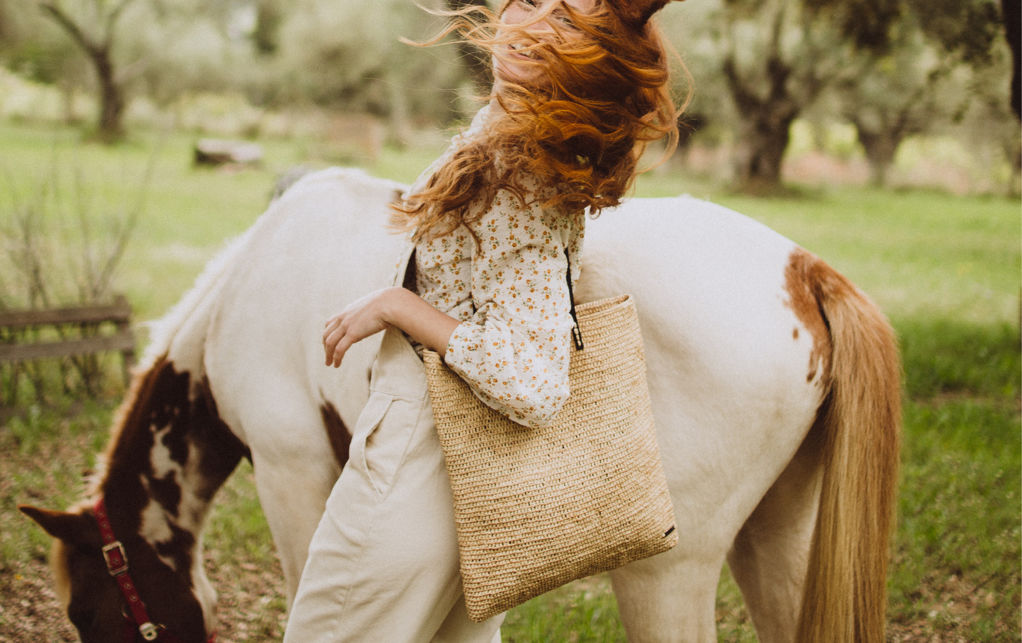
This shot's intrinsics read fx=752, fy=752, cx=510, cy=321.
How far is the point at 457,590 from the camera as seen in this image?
154cm

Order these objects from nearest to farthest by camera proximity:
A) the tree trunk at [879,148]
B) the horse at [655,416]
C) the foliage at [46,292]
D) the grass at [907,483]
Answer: the horse at [655,416]
the grass at [907,483]
the foliage at [46,292]
the tree trunk at [879,148]

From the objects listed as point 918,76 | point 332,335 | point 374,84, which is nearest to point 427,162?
point 374,84

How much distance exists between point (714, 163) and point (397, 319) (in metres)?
26.5

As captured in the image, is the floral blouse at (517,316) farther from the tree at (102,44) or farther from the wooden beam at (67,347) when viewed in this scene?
the tree at (102,44)

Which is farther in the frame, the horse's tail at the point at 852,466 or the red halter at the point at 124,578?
the red halter at the point at 124,578

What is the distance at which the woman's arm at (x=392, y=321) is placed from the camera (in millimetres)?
1418

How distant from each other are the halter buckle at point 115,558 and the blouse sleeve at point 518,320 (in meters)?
1.45

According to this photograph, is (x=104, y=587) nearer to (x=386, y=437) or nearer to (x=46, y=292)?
(x=386, y=437)

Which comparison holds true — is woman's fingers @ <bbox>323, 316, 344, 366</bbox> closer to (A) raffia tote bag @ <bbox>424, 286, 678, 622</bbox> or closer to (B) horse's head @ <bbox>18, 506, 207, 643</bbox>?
(A) raffia tote bag @ <bbox>424, 286, 678, 622</bbox>

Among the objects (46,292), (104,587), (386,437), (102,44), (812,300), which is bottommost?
(104,587)

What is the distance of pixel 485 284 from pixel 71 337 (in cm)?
494

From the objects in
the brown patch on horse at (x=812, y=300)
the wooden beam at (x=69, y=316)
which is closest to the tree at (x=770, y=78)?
the wooden beam at (x=69, y=316)

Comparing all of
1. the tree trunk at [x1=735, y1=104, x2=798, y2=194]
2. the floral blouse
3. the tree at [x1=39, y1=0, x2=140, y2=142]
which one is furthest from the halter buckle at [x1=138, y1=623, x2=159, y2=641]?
the tree trunk at [x1=735, y1=104, x2=798, y2=194]

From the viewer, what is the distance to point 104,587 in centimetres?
222
